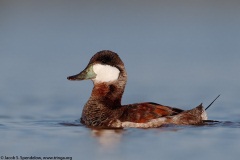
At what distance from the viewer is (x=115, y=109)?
11227mm

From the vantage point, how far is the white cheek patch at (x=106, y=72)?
11.4 m

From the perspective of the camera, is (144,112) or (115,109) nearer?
(144,112)

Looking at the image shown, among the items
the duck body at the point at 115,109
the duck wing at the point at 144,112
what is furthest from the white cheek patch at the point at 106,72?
A: the duck wing at the point at 144,112

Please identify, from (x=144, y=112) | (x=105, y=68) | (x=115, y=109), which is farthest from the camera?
(x=105, y=68)

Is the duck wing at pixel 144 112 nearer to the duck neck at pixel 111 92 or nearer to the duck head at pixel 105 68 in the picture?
the duck neck at pixel 111 92

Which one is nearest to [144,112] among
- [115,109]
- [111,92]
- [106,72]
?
[115,109]

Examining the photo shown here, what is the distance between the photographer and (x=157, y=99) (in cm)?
1416

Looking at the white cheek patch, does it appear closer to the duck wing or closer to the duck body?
the duck body

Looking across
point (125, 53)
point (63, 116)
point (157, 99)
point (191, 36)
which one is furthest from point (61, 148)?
point (191, 36)

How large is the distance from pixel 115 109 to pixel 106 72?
55cm

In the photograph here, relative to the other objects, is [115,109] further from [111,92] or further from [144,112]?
[144,112]

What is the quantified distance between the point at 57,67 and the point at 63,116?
5.26 m

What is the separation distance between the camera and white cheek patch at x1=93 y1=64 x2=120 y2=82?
11445 millimetres

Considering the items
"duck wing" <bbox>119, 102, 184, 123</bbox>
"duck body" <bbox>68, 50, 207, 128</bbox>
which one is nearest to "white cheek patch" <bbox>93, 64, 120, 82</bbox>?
"duck body" <bbox>68, 50, 207, 128</bbox>
